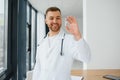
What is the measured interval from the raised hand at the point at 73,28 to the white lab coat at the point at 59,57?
0.09 ft

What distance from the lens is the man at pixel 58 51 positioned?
966 mm

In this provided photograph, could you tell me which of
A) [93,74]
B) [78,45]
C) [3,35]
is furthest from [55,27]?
[3,35]

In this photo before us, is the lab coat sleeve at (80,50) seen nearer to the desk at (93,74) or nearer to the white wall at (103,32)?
the desk at (93,74)

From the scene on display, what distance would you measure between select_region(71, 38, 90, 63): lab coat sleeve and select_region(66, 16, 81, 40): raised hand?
0.03 meters

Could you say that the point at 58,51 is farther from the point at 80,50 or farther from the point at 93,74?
the point at 93,74

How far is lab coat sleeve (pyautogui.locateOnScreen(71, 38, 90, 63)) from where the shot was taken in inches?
37.4

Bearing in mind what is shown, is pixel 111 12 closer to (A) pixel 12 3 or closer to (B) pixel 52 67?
(A) pixel 12 3

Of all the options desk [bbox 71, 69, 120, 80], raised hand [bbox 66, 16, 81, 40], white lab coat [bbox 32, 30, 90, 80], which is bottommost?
desk [bbox 71, 69, 120, 80]

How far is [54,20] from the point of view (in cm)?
100

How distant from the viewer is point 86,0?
275 cm

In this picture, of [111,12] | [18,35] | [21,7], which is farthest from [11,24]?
[111,12]

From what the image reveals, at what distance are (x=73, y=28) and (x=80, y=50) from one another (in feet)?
0.39

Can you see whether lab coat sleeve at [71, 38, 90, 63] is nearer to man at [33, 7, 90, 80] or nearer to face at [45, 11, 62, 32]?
man at [33, 7, 90, 80]

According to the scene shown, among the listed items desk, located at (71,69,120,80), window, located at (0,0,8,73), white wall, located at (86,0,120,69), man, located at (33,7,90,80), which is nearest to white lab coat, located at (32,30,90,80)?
man, located at (33,7,90,80)
